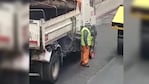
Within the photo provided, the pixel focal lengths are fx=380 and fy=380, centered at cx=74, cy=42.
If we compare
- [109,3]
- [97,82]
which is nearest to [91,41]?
[97,82]

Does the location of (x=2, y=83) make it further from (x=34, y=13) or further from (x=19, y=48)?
(x=34, y=13)

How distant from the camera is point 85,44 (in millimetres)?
11312

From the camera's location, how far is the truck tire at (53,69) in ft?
30.1

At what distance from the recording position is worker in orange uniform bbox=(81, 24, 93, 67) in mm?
11109

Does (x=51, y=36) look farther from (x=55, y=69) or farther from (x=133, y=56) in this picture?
(x=133, y=56)

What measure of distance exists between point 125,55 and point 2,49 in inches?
19.9

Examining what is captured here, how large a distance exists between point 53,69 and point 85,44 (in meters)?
2.11

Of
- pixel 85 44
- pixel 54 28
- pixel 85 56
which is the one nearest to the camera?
pixel 54 28

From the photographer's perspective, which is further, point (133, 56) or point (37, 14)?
point (37, 14)

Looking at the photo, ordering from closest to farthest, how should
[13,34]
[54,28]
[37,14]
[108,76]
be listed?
[13,34]
[108,76]
[54,28]
[37,14]

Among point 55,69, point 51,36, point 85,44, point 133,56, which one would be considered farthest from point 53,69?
point 133,56

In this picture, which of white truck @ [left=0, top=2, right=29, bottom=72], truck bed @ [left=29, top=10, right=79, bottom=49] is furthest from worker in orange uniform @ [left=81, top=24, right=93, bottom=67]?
white truck @ [left=0, top=2, right=29, bottom=72]

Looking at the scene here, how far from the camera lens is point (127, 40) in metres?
1.50

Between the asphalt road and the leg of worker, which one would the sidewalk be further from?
the asphalt road
